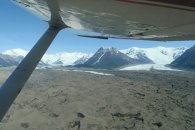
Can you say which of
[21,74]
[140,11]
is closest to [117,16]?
[140,11]

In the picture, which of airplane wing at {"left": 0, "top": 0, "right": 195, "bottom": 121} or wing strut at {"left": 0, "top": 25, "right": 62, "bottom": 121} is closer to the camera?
airplane wing at {"left": 0, "top": 0, "right": 195, "bottom": 121}

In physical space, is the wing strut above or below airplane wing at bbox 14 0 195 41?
below

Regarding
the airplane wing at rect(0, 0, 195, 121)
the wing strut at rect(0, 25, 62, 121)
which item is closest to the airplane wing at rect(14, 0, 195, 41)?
the airplane wing at rect(0, 0, 195, 121)

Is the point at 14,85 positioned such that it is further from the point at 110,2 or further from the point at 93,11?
the point at 110,2

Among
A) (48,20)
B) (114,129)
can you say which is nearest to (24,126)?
(114,129)

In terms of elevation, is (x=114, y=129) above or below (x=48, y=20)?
below

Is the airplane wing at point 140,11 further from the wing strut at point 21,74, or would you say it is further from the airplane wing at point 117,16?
the wing strut at point 21,74

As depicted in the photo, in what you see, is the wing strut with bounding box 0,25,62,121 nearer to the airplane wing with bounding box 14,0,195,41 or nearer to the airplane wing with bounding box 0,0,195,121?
the airplane wing with bounding box 0,0,195,121

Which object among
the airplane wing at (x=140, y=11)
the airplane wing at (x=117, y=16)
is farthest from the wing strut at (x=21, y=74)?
the airplane wing at (x=140, y=11)
